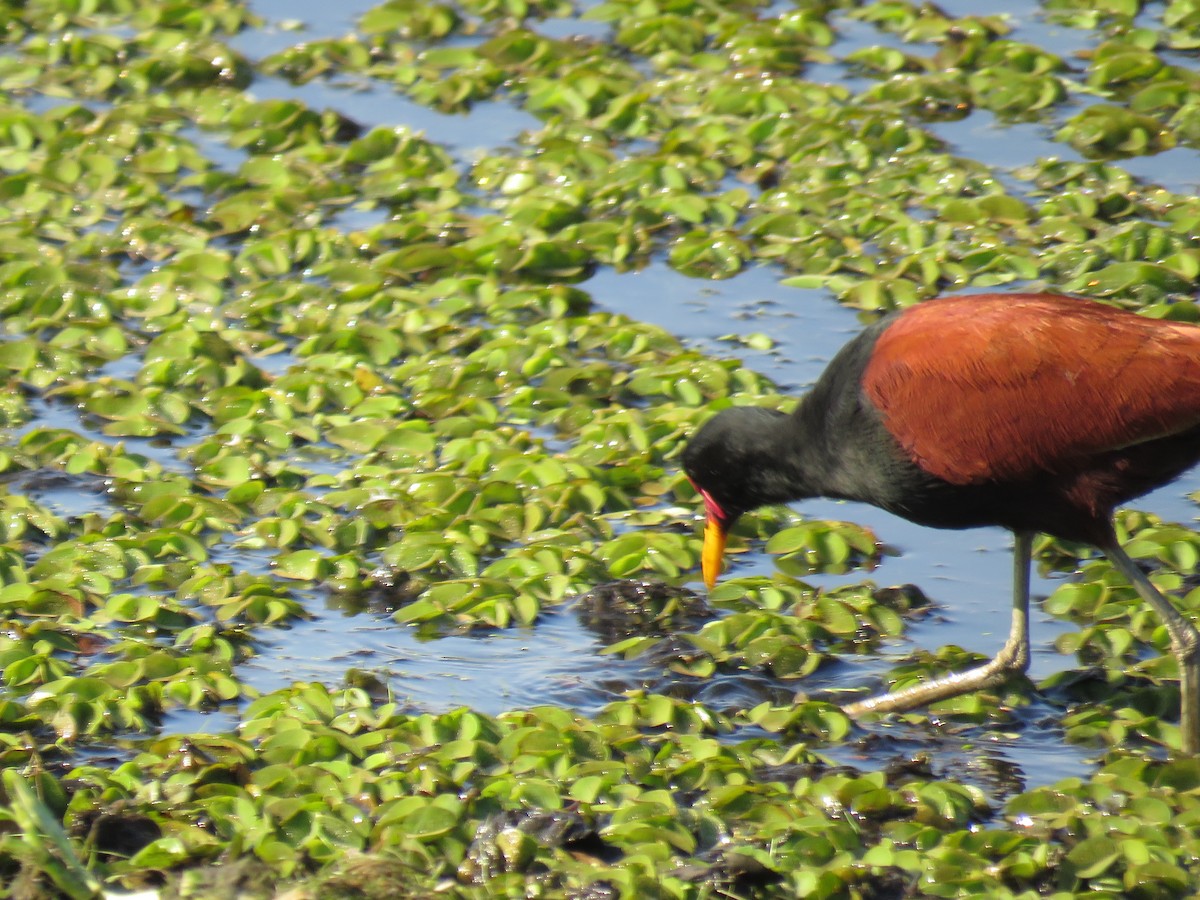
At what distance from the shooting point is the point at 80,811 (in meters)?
4.35

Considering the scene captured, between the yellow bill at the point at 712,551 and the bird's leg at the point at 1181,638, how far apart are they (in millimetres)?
1185

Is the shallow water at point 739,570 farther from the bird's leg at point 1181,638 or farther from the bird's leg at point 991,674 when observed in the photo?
the bird's leg at point 1181,638

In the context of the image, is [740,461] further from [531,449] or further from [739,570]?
[531,449]

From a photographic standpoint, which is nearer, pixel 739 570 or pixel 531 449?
pixel 739 570

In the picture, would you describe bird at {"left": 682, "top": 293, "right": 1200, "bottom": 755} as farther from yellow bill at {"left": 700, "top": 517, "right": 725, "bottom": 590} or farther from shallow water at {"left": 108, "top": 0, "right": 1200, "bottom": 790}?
yellow bill at {"left": 700, "top": 517, "right": 725, "bottom": 590}

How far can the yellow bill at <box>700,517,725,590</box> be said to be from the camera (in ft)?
18.5

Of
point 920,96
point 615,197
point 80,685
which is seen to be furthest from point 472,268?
point 80,685

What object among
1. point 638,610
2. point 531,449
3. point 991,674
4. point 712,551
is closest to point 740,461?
point 712,551

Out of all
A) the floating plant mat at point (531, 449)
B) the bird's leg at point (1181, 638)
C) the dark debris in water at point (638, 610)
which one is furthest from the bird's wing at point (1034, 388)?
the dark debris in water at point (638, 610)

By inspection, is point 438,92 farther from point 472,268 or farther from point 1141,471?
point 1141,471

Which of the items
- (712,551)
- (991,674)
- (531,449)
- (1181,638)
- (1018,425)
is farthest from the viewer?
(531,449)

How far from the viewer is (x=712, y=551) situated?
566cm

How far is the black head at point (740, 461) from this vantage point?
5.46 metres

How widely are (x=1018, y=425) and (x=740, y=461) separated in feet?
3.12
